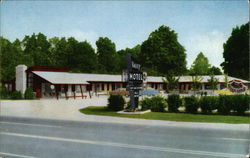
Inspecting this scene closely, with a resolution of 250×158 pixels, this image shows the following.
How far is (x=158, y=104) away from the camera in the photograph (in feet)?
50.8

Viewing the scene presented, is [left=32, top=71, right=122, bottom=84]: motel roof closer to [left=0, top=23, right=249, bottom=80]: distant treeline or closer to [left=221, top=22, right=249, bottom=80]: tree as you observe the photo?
[left=0, top=23, right=249, bottom=80]: distant treeline

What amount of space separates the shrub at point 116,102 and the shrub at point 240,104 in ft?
20.0

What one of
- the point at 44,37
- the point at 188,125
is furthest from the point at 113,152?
the point at 188,125

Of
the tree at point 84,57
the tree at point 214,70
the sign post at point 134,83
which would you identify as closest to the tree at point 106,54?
the tree at point 84,57

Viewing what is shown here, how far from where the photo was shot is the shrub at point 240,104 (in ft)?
41.1

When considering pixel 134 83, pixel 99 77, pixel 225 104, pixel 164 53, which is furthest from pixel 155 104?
pixel 164 53

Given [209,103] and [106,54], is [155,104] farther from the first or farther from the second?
[106,54]

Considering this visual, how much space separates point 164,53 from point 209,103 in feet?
18.5

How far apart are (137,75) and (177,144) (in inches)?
289

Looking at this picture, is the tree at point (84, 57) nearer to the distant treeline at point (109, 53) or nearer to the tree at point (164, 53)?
the distant treeline at point (109, 53)

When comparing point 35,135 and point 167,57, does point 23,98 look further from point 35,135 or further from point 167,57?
point 167,57

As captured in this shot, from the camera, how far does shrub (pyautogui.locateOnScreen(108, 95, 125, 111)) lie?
52.6ft

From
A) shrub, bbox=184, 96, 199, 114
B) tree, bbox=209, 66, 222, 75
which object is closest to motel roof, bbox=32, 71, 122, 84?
tree, bbox=209, 66, 222, 75

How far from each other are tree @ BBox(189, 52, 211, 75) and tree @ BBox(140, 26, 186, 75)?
34cm
